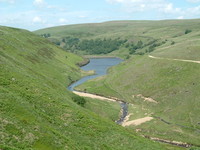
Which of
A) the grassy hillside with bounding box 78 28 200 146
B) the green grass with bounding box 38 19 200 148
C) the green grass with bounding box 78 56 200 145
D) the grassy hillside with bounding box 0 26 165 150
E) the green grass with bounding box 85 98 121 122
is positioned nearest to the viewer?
the grassy hillside with bounding box 0 26 165 150

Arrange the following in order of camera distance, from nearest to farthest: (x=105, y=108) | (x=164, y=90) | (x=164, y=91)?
1. (x=105, y=108)
2. (x=164, y=91)
3. (x=164, y=90)

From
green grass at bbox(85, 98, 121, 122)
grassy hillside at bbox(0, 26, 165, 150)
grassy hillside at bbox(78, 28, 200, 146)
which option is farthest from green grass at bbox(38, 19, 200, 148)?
grassy hillside at bbox(0, 26, 165, 150)

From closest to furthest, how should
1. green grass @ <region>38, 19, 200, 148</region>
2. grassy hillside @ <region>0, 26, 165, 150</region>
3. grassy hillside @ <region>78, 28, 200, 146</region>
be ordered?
grassy hillside @ <region>0, 26, 165, 150</region> → grassy hillside @ <region>78, 28, 200, 146</region> → green grass @ <region>38, 19, 200, 148</region>

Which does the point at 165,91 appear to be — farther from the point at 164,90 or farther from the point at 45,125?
the point at 45,125

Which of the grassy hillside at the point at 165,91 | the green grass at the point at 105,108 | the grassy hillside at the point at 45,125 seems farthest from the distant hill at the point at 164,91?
the grassy hillside at the point at 45,125

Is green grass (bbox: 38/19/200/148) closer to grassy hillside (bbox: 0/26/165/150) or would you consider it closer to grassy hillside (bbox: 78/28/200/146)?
grassy hillside (bbox: 78/28/200/146)

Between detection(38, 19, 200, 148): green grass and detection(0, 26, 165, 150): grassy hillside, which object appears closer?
detection(0, 26, 165, 150): grassy hillside

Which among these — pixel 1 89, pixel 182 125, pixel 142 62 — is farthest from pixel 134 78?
Result: pixel 1 89

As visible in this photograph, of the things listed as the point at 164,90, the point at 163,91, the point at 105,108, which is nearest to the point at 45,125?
the point at 105,108

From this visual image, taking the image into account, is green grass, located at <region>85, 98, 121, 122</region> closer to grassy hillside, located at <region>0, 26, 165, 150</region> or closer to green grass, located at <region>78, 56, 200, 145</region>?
green grass, located at <region>78, 56, 200, 145</region>

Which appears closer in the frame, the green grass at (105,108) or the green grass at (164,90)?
the green grass at (164,90)

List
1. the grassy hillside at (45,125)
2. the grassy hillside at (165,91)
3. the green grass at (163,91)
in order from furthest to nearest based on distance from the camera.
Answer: the green grass at (163,91)
the grassy hillside at (165,91)
the grassy hillside at (45,125)

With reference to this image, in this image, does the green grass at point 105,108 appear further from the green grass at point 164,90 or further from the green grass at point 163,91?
the green grass at point 163,91

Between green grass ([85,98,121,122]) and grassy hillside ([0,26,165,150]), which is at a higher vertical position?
grassy hillside ([0,26,165,150])
